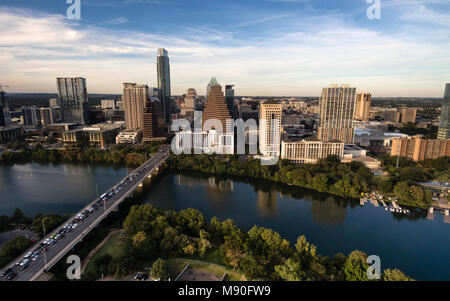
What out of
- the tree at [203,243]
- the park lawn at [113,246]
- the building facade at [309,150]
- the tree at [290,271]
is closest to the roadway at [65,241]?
the park lawn at [113,246]

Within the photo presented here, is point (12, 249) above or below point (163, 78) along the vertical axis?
below

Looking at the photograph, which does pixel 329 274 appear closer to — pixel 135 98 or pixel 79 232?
pixel 79 232

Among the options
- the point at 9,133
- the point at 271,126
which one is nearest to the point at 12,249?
the point at 271,126

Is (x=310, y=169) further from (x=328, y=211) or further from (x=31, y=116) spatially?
(x=31, y=116)

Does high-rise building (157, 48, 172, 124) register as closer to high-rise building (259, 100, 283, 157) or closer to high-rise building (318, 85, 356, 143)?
high-rise building (259, 100, 283, 157)

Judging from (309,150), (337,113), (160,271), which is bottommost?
(160,271)

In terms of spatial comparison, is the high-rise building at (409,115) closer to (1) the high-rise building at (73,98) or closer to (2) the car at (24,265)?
(2) the car at (24,265)

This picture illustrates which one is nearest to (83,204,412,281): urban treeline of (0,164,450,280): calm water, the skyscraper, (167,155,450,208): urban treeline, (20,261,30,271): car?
(20,261,30,271): car
